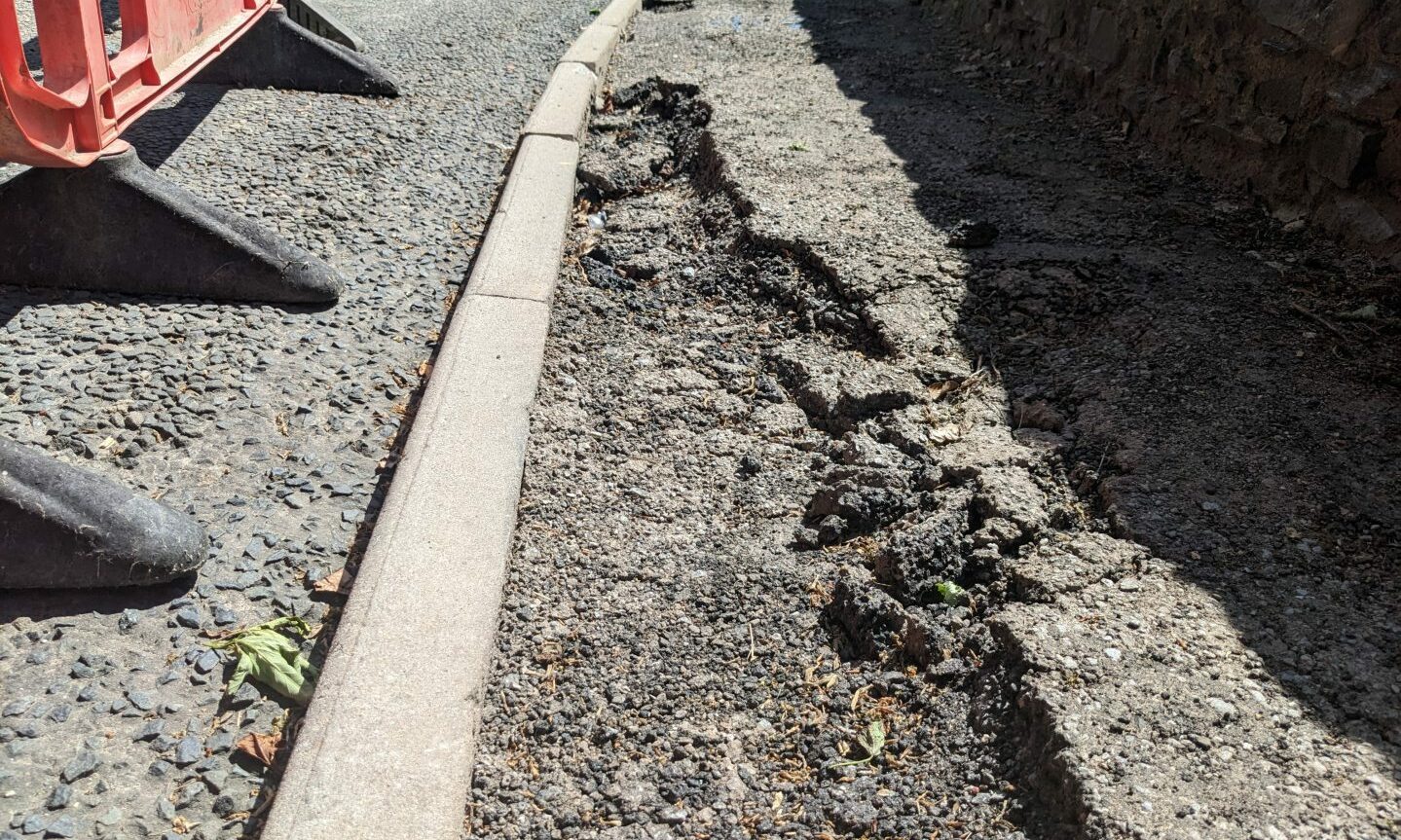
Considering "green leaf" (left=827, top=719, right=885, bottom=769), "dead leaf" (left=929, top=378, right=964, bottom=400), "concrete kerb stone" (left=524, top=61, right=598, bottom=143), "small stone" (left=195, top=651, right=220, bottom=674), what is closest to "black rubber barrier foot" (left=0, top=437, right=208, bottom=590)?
"small stone" (left=195, top=651, right=220, bottom=674)

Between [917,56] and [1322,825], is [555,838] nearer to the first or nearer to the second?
[1322,825]

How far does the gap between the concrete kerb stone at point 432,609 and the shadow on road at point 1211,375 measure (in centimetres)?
132

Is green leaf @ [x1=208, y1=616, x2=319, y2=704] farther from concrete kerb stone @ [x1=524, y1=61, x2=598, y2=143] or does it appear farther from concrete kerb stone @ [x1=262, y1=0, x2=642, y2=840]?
concrete kerb stone @ [x1=524, y1=61, x2=598, y2=143]

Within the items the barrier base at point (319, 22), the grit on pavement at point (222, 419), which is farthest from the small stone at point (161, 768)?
the barrier base at point (319, 22)

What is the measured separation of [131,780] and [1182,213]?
11.5 ft

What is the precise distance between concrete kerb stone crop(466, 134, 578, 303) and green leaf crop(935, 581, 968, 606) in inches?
68.3

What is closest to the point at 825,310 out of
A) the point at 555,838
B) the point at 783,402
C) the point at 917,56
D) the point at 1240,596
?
the point at 783,402

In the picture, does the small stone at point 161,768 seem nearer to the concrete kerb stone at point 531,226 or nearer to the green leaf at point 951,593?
the green leaf at point 951,593

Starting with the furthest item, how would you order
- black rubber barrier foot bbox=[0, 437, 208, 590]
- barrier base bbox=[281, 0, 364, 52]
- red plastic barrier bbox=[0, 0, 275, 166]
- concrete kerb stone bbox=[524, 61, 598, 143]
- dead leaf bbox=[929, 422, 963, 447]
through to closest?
barrier base bbox=[281, 0, 364, 52] → concrete kerb stone bbox=[524, 61, 598, 143] → dead leaf bbox=[929, 422, 963, 447] → red plastic barrier bbox=[0, 0, 275, 166] → black rubber barrier foot bbox=[0, 437, 208, 590]

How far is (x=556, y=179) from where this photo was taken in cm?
441

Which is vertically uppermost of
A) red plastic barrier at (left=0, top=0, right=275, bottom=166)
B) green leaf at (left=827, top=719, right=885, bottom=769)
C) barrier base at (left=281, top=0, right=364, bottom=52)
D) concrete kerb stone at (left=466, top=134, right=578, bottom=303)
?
red plastic barrier at (left=0, top=0, right=275, bottom=166)

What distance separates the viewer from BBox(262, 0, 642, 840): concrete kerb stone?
183cm

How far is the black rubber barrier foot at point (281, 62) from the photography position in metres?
5.09

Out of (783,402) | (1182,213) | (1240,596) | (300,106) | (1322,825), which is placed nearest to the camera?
(1322,825)
